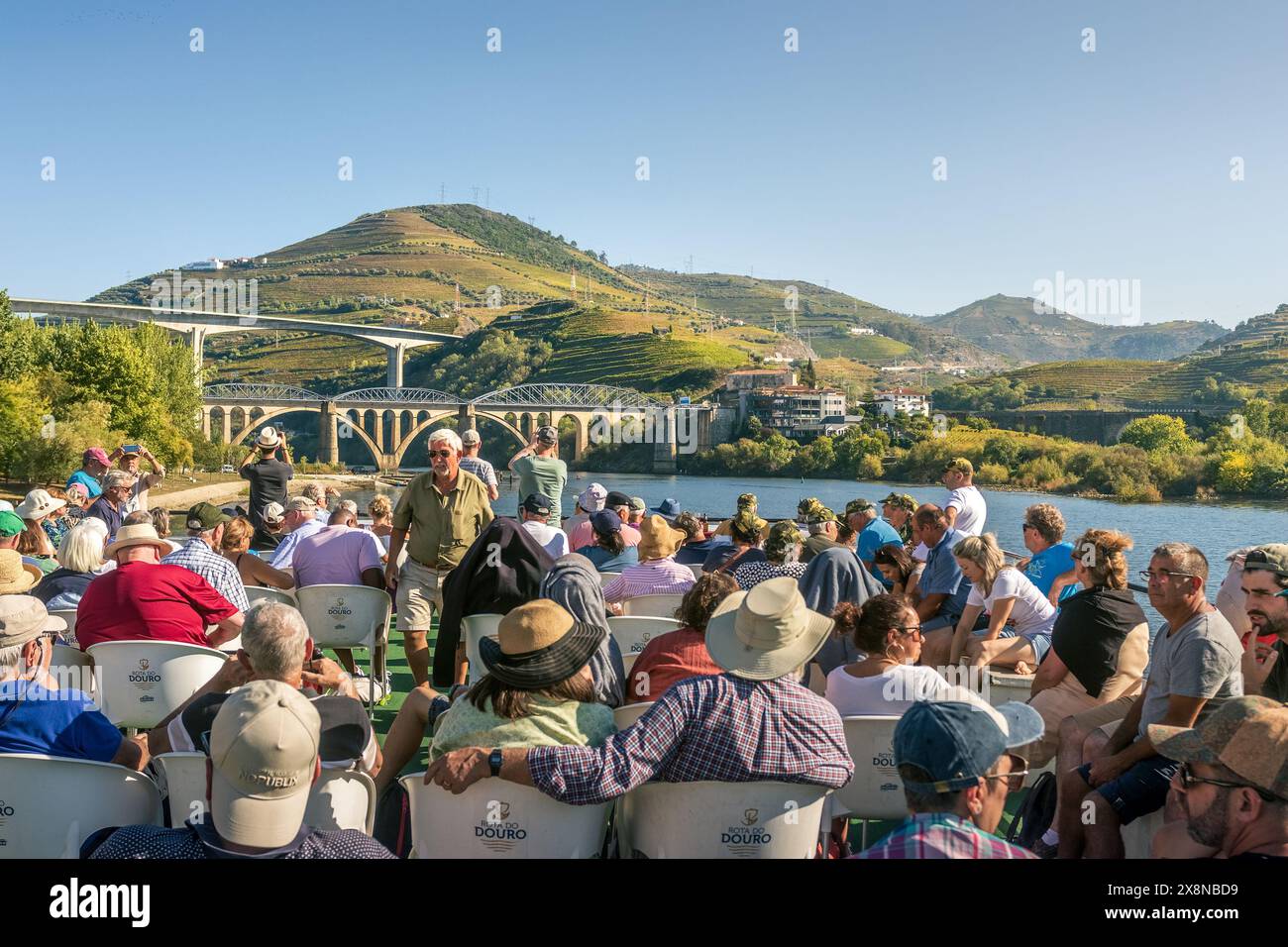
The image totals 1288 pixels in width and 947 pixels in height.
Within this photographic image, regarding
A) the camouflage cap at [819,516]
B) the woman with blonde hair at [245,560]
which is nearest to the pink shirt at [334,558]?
the woman with blonde hair at [245,560]

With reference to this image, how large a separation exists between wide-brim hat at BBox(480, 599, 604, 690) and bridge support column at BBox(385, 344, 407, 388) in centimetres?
11816

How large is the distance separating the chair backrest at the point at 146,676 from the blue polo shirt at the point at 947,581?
11.2 feet

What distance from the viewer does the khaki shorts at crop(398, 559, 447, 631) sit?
5652mm

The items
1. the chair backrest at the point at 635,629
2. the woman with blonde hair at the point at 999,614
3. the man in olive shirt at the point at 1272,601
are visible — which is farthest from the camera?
the woman with blonde hair at the point at 999,614

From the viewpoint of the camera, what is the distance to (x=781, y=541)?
224 inches

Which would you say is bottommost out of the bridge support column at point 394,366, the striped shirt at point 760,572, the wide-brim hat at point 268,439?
the striped shirt at point 760,572

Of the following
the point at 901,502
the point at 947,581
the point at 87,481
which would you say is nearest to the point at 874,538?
the point at 901,502

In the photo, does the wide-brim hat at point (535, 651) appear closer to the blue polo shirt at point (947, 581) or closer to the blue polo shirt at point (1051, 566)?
the blue polo shirt at point (947, 581)

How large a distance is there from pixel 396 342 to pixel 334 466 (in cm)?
3698

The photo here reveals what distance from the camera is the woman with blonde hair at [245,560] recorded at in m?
5.76

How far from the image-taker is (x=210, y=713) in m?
3.07

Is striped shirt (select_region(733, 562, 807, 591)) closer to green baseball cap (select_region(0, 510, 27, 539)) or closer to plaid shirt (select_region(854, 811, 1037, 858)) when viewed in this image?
plaid shirt (select_region(854, 811, 1037, 858))

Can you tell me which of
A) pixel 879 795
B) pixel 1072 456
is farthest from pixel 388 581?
pixel 1072 456

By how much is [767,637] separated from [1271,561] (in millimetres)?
1837
